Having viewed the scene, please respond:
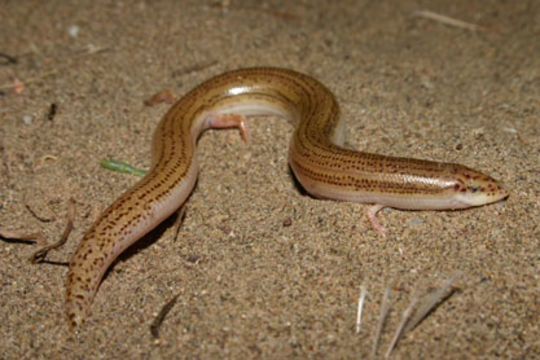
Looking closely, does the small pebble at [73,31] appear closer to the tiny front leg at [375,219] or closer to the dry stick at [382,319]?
the tiny front leg at [375,219]

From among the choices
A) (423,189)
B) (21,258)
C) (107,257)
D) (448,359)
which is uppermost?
(423,189)

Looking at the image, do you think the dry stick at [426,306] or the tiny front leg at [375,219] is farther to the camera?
the tiny front leg at [375,219]

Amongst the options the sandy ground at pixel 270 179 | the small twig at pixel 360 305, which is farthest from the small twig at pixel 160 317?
the small twig at pixel 360 305

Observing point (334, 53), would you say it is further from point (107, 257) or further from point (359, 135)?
point (107, 257)

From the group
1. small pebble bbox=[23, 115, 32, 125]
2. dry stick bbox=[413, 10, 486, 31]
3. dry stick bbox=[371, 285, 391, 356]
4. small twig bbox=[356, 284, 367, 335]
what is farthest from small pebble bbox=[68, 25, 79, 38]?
dry stick bbox=[371, 285, 391, 356]

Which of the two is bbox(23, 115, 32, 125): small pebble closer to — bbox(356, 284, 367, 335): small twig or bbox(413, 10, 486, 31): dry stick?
bbox(356, 284, 367, 335): small twig

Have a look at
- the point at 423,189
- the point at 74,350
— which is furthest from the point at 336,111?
the point at 74,350
